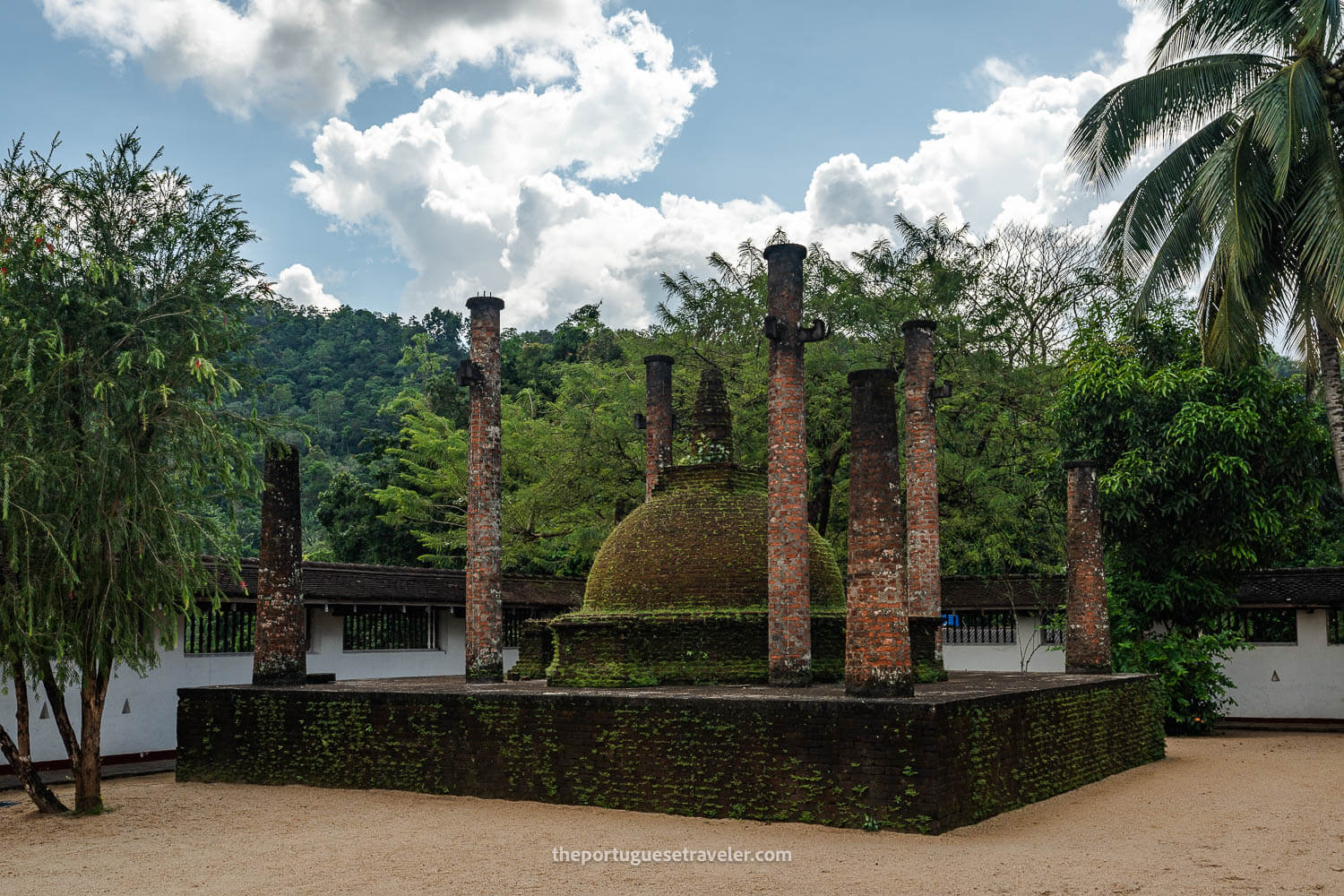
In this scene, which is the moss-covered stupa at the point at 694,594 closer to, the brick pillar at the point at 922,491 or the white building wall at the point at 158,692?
the brick pillar at the point at 922,491

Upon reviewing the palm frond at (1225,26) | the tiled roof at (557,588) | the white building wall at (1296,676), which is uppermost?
the palm frond at (1225,26)

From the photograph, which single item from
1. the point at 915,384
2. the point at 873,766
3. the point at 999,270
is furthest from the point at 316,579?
the point at 999,270

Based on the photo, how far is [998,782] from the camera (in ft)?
34.0

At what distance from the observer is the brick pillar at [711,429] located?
15.5 m

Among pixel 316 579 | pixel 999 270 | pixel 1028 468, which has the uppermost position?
pixel 999 270

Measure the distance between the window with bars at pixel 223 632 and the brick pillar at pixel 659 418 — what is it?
607 cm

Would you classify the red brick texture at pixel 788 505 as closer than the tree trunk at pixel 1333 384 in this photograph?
Yes

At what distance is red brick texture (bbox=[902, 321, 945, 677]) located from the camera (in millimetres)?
15297

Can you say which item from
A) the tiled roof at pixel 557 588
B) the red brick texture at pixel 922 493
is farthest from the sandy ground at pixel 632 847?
the tiled roof at pixel 557 588

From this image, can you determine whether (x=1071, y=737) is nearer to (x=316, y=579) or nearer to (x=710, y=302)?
(x=316, y=579)

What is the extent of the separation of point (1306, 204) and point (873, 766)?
10991mm

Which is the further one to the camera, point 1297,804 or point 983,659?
point 983,659

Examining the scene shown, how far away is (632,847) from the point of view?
9188 millimetres

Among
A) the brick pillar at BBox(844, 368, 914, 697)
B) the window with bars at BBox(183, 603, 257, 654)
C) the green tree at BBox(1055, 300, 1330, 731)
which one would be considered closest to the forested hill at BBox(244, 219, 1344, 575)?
the green tree at BBox(1055, 300, 1330, 731)
